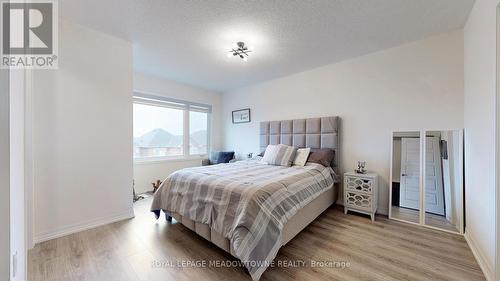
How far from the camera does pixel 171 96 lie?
168 inches

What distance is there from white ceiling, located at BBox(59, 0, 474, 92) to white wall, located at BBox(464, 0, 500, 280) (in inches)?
Answer: 15.3

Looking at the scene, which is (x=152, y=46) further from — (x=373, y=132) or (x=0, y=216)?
(x=373, y=132)

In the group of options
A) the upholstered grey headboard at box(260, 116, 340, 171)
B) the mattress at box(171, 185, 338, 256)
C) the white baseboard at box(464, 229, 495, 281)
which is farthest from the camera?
the upholstered grey headboard at box(260, 116, 340, 171)

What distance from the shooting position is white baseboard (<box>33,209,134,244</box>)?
203cm

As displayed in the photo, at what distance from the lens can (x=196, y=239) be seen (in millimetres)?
2117

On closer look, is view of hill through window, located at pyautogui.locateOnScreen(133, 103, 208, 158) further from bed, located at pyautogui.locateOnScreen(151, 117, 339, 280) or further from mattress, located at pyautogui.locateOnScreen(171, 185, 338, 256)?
→ mattress, located at pyautogui.locateOnScreen(171, 185, 338, 256)

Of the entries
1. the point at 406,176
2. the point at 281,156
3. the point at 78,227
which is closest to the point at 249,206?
the point at 281,156

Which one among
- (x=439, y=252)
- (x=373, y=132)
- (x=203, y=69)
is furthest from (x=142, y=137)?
(x=439, y=252)

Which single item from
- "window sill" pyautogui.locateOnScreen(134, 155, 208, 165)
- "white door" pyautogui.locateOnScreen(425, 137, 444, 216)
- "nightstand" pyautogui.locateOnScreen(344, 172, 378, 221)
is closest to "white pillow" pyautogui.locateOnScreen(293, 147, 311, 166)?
"nightstand" pyautogui.locateOnScreen(344, 172, 378, 221)

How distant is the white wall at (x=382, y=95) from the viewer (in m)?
2.38

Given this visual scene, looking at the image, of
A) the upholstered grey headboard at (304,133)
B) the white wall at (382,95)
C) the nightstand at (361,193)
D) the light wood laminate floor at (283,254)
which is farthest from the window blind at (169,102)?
the nightstand at (361,193)

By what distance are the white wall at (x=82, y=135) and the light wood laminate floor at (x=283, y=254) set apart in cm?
27

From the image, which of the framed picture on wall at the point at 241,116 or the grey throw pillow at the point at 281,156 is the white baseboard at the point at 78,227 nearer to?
the grey throw pillow at the point at 281,156

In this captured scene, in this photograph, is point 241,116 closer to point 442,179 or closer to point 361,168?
point 361,168
